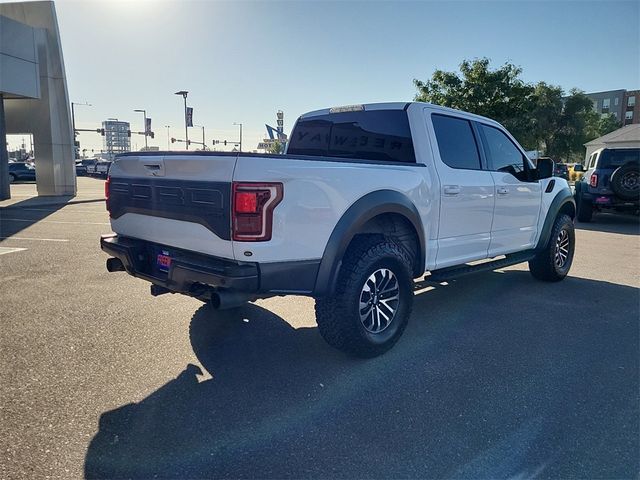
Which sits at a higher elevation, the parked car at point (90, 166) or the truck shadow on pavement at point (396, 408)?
the parked car at point (90, 166)

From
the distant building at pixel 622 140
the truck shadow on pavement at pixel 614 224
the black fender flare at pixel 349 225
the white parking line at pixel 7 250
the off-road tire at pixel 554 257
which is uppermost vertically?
the distant building at pixel 622 140

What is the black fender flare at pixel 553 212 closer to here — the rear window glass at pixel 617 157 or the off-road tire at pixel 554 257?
the off-road tire at pixel 554 257

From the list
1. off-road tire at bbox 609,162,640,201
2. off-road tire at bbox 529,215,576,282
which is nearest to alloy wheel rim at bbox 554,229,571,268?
off-road tire at bbox 529,215,576,282

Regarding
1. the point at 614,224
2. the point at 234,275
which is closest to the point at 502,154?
the point at 234,275

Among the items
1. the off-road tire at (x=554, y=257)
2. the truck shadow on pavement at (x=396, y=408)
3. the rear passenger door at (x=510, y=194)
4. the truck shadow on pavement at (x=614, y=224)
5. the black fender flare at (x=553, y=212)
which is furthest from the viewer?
the truck shadow on pavement at (x=614, y=224)

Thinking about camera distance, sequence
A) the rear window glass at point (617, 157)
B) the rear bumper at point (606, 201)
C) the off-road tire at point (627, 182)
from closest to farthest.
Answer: the off-road tire at point (627, 182) < the rear bumper at point (606, 201) < the rear window glass at point (617, 157)

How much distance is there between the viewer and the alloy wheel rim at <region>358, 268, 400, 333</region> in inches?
140

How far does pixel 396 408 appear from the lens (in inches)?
114

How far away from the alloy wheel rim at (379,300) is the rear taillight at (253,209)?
1.02m

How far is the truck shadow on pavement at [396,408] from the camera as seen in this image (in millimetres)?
2369

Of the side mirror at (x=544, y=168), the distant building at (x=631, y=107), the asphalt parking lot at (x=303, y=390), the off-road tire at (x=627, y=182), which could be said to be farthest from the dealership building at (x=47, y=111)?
the distant building at (x=631, y=107)

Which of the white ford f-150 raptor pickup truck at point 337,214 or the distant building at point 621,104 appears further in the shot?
the distant building at point 621,104

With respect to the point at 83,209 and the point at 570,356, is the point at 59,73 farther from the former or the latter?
the point at 570,356

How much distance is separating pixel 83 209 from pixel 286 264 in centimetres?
1323
